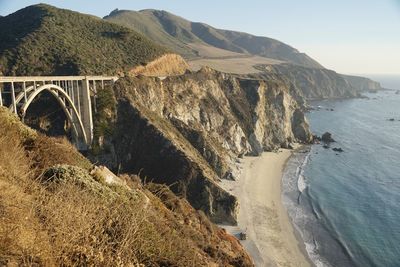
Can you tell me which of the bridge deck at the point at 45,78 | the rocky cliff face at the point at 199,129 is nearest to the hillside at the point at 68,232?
the bridge deck at the point at 45,78

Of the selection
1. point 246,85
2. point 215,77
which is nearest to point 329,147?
point 246,85

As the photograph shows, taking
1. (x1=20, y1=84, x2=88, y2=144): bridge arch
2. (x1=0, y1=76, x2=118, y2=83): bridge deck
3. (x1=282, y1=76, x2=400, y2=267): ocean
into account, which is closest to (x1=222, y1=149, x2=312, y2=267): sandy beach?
(x1=282, y1=76, x2=400, y2=267): ocean

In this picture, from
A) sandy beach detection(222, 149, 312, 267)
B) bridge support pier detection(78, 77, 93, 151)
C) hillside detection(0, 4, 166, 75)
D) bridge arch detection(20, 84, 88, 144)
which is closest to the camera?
sandy beach detection(222, 149, 312, 267)

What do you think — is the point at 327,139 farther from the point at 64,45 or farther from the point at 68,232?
the point at 68,232

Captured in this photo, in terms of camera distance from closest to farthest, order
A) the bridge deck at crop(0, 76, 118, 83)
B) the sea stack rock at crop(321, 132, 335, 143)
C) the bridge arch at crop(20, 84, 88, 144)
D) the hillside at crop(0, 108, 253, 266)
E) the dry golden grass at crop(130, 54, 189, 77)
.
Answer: the hillside at crop(0, 108, 253, 266) → the bridge deck at crop(0, 76, 118, 83) → the bridge arch at crop(20, 84, 88, 144) → the dry golden grass at crop(130, 54, 189, 77) → the sea stack rock at crop(321, 132, 335, 143)

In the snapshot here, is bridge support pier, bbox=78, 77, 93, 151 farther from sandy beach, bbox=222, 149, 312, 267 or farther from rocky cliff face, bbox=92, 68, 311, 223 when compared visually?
sandy beach, bbox=222, 149, 312, 267

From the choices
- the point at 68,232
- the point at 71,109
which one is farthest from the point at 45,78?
the point at 68,232

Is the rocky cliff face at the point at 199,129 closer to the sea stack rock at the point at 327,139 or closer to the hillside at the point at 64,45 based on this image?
the sea stack rock at the point at 327,139
